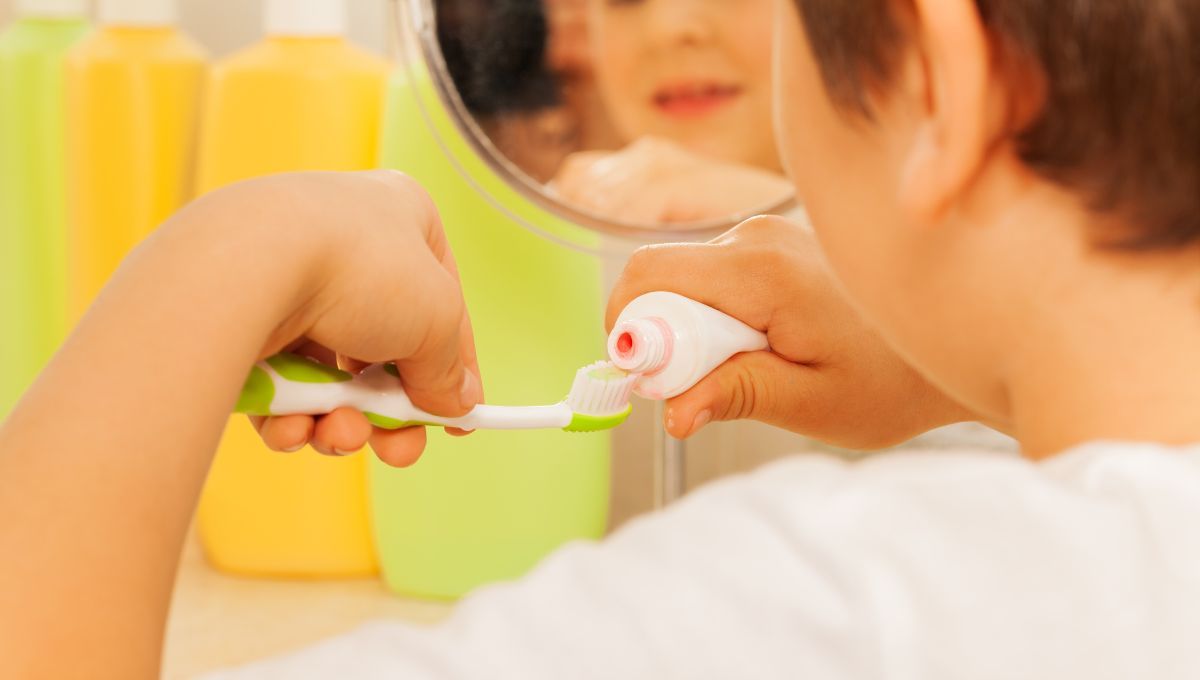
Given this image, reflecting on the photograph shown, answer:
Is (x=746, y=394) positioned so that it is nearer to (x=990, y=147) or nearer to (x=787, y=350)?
(x=787, y=350)

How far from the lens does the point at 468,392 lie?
0.49 metres

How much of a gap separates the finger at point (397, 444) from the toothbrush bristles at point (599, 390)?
7 centimetres

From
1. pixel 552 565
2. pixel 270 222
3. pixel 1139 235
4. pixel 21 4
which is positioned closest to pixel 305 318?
pixel 270 222

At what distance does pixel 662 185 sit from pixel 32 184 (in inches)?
21.2

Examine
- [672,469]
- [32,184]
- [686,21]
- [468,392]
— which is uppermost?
[686,21]

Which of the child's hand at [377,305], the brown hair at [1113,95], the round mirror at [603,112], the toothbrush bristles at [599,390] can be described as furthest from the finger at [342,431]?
the round mirror at [603,112]

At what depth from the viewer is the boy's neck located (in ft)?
1.18

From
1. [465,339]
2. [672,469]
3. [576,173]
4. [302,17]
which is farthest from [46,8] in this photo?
[465,339]

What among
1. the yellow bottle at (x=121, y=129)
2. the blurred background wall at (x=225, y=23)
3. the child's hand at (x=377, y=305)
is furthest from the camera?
the blurred background wall at (x=225, y=23)

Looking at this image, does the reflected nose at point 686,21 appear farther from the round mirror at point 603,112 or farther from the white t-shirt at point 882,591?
the white t-shirt at point 882,591

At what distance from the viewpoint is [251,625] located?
0.99 metres

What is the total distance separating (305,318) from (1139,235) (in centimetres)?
25

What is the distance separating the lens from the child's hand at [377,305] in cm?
43

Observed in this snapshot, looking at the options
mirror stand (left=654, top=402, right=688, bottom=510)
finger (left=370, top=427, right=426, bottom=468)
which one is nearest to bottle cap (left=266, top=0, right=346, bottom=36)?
mirror stand (left=654, top=402, right=688, bottom=510)
